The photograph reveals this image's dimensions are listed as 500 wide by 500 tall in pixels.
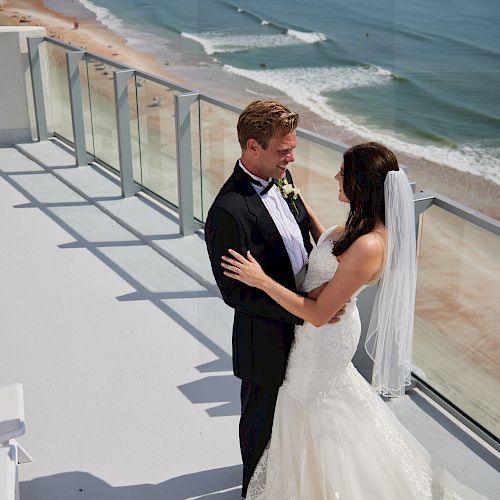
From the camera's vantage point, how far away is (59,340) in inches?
181

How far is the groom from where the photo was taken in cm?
272

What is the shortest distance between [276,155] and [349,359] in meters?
0.83

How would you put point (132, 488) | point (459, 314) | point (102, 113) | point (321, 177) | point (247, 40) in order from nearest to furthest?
point (132, 488)
point (459, 314)
point (321, 177)
point (102, 113)
point (247, 40)

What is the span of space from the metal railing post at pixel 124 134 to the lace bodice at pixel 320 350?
3888mm

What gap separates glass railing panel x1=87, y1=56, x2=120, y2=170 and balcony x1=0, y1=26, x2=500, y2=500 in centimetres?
2

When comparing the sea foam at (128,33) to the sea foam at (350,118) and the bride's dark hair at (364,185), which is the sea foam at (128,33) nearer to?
the sea foam at (350,118)

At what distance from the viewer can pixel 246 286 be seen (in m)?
2.82

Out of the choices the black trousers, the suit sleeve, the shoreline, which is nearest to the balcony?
the black trousers

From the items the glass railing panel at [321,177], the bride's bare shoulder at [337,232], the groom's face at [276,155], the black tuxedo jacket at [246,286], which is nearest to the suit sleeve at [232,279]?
the black tuxedo jacket at [246,286]

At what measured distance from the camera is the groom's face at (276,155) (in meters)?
2.72

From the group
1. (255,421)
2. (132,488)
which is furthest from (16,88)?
(255,421)

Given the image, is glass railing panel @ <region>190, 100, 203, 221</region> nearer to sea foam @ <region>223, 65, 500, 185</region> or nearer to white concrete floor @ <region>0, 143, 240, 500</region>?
white concrete floor @ <region>0, 143, 240, 500</region>

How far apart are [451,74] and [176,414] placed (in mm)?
32293

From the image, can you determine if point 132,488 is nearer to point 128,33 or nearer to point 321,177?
point 321,177
